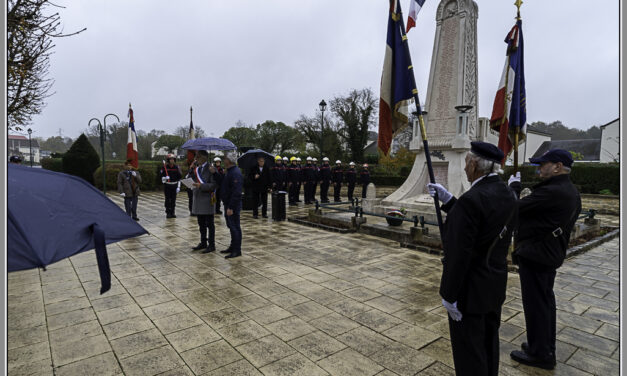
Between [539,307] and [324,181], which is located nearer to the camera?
[539,307]

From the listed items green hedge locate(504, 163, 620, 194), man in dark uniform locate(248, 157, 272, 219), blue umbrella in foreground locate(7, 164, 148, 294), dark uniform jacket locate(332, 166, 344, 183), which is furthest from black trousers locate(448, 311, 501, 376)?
green hedge locate(504, 163, 620, 194)

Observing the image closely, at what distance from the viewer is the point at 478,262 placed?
7.63 feet

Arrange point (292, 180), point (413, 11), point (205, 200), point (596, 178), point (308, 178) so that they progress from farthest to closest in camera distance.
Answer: point (596, 178) < point (308, 178) < point (292, 180) < point (205, 200) < point (413, 11)

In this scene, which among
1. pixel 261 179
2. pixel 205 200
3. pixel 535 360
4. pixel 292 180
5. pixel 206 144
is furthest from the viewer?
pixel 292 180

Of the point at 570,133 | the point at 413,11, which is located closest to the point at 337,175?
the point at 413,11

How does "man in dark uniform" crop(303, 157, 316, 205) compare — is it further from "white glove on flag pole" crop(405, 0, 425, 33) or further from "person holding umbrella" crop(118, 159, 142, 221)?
"white glove on flag pole" crop(405, 0, 425, 33)

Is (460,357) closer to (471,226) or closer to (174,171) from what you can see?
(471,226)

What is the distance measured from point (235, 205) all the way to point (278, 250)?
147cm

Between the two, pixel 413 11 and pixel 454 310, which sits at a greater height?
pixel 413 11

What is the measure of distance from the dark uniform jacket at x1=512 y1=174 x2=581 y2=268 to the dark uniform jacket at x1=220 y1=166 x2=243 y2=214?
15.1 feet

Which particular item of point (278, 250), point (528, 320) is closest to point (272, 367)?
point (528, 320)

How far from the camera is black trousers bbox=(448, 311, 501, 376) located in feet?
7.55

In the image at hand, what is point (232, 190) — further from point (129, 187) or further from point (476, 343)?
point (129, 187)

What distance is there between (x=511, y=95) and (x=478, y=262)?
190 inches
